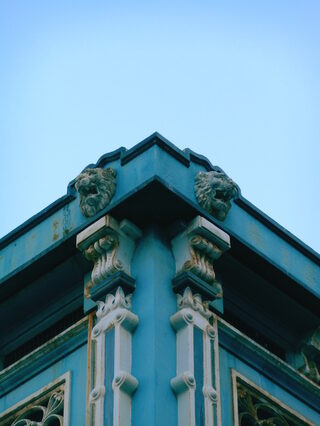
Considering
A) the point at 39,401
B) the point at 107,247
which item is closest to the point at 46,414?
the point at 39,401

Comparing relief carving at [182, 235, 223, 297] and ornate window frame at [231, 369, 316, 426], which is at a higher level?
relief carving at [182, 235, 223, 297]

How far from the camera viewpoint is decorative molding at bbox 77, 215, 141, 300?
18.0 meters

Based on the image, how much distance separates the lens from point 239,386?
17.9 metres

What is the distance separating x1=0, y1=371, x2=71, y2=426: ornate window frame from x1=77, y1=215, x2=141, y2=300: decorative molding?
105cm

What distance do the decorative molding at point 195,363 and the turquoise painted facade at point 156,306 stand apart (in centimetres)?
2

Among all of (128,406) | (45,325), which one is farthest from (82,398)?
(45,325)

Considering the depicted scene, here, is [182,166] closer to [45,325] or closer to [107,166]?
[107,166]

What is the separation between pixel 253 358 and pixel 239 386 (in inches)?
24.7

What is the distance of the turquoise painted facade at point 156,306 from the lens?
668 inches

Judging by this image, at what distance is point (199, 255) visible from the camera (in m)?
18.2

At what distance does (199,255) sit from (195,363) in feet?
5.32

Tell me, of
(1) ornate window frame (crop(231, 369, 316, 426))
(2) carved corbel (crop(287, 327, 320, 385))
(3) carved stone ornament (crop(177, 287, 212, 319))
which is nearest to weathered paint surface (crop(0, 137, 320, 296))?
(2) carved corbel (crop(287, 327, 320, 385))

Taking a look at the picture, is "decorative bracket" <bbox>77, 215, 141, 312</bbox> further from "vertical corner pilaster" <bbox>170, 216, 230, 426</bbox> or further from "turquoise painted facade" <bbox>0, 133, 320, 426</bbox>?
"vertical corner pilaster" <bbox>170, 216, 230, 426</bbox>

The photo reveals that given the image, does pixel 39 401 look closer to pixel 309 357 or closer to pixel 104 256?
pixel 104 256
